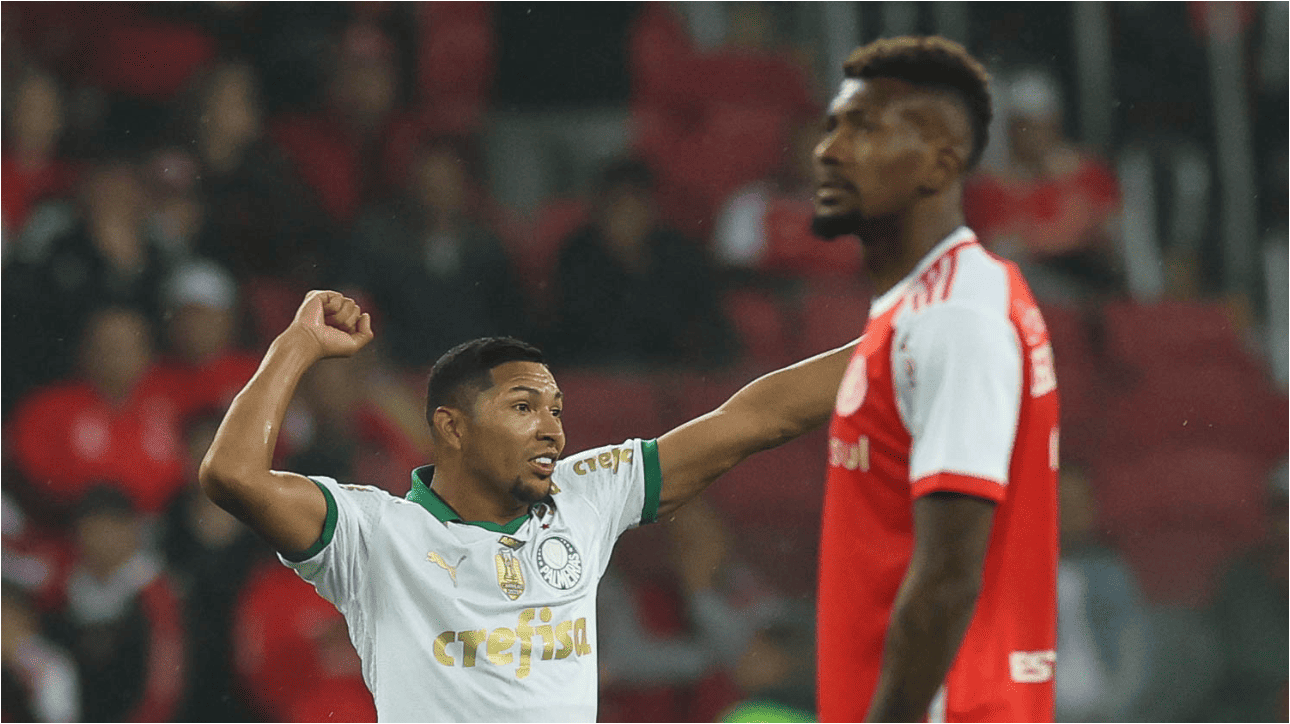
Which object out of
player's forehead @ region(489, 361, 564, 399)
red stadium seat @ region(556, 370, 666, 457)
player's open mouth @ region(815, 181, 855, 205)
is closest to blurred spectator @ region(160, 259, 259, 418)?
red stadium seat @ region(556, 370, 666, 457)

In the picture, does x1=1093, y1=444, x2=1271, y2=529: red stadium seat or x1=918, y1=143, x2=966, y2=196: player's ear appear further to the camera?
x1=1093, y1=444, x2=1271, y2=529: red stadium seat

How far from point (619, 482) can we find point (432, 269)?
3.70 metres

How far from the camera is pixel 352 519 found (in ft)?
10.4

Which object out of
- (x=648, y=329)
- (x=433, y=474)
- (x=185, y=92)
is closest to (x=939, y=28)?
(x=648, y=329)

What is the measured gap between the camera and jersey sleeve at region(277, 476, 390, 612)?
308 centimetres

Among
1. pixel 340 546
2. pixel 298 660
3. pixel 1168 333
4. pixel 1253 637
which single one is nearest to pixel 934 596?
pixel 340 546

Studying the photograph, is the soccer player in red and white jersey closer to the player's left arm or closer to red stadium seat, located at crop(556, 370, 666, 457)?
the player's left arm

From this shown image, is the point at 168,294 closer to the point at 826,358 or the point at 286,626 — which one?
the point at 286,626

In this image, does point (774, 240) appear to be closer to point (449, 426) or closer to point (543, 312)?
point (543, 312)

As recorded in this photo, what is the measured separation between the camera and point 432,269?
22.7ft

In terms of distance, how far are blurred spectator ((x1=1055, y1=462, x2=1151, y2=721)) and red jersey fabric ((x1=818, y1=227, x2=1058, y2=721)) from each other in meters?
3.88

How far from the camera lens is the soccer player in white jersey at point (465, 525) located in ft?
10.00

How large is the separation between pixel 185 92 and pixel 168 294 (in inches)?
52.5

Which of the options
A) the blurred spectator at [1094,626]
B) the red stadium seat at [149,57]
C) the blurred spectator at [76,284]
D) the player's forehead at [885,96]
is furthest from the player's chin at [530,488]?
the red stadium seat at [149,57]
